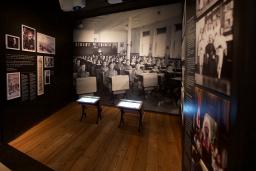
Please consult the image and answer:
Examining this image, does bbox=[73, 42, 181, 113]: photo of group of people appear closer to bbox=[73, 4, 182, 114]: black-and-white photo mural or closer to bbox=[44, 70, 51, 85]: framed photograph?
bbox=[73, 4, 182, 114]: black-and-white photo mural

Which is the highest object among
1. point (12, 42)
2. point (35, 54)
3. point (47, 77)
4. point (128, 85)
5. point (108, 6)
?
point (108, 6)

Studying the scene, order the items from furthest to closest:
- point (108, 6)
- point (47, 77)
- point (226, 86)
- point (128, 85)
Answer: point (128, 85)
point (108, 6)
point (47, 77)
point (226, 86)

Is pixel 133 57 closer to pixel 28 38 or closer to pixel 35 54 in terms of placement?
pixel 35 54

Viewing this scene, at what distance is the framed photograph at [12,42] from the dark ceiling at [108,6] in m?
2.50

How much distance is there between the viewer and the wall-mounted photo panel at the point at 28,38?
3.30 m

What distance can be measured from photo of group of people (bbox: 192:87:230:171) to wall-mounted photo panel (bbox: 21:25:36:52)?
3.62m

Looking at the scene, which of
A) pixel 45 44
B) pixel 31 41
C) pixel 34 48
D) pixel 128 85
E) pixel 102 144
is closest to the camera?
pixel 102 144

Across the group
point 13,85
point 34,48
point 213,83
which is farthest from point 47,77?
point 213,83

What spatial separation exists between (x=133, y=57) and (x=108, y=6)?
1.81m

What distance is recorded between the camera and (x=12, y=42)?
2.98 meters

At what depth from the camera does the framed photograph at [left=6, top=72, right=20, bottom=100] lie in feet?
9.50

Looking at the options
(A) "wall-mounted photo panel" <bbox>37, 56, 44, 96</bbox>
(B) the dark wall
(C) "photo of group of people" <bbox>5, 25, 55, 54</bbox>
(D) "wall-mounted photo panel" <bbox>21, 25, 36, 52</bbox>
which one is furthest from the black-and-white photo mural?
(D) "wall-mounted photo panel" <bbox>21, 25, 36, 52</bbox>

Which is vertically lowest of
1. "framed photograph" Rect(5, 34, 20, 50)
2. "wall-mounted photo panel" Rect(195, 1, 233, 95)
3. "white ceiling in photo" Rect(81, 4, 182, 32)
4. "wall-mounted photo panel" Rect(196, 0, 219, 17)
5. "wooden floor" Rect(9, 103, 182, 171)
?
"wooden floor" Rect(9, 103, 182, 171)

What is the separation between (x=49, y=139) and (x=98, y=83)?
3.04m
